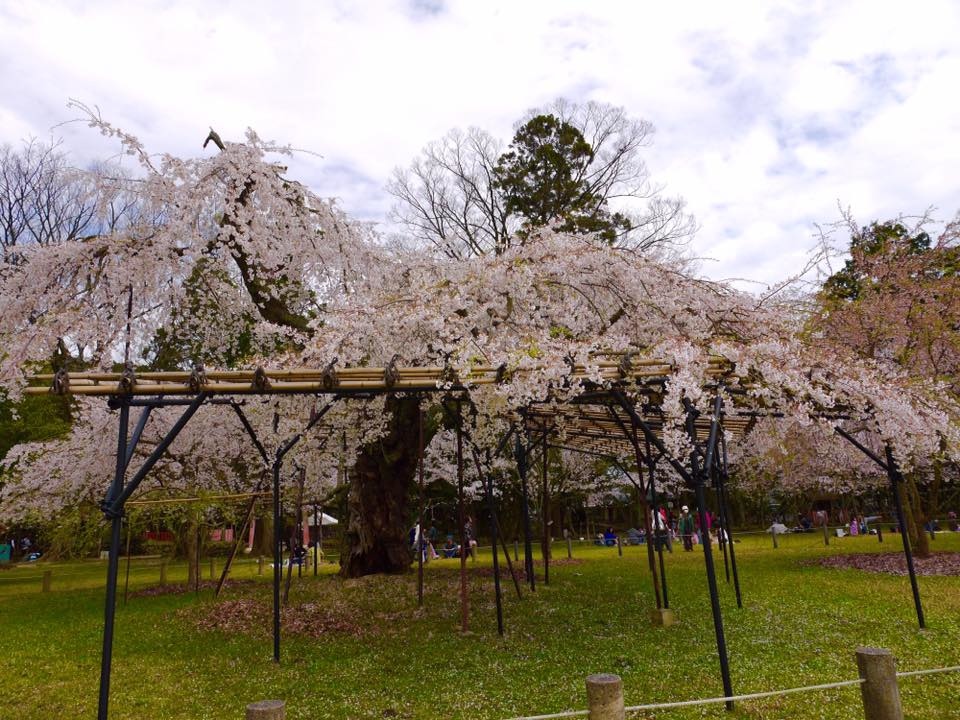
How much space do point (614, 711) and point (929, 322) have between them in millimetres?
12159

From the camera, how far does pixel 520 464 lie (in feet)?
36.0

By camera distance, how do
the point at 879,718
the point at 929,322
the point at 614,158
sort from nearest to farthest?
the point at 879,718 → the point at 929,322 → the point at 614,158

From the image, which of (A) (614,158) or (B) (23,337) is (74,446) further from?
(A) (614,158)

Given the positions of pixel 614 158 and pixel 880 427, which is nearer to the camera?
pixel 880 427

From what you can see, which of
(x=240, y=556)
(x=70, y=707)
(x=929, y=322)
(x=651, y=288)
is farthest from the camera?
(x=240, y=556)

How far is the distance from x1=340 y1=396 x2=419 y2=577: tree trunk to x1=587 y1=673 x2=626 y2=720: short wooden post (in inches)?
412

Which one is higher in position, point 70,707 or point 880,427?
point 880,427

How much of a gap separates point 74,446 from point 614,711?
14937mm

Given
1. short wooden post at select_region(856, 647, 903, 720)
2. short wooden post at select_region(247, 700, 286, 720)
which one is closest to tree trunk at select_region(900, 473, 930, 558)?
short wooden post at select_region(856, 647, 903, 720)

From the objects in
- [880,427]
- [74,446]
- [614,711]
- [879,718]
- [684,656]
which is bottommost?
[684,656]

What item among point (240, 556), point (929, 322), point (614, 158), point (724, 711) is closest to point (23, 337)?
point (724, 711)

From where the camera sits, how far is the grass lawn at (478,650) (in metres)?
5.44

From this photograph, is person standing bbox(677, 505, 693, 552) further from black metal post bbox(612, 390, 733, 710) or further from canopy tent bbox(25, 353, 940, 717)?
black metal post bbox(612, 390, 733, 710)

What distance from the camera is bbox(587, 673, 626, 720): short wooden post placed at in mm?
2900
